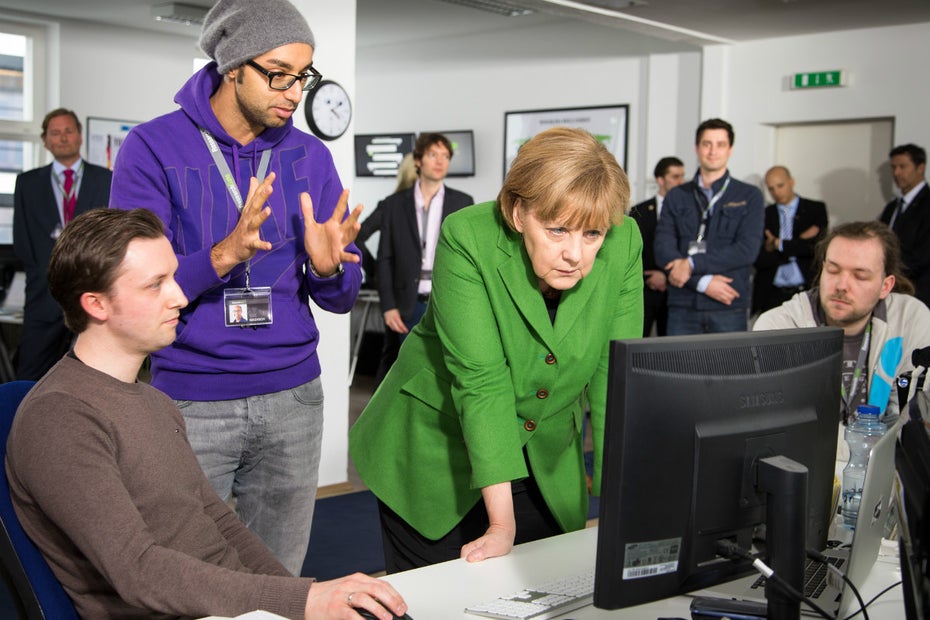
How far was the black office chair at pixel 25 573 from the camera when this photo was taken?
143 centimetres

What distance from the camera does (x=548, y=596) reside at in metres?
1.48

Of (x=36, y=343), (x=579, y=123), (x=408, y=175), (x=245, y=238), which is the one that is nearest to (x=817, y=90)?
(x=579, y=123)

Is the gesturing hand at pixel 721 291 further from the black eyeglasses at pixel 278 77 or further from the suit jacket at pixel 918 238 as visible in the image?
the black eyeglasses at pixel 278 77

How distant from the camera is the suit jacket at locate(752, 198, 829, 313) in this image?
640cm

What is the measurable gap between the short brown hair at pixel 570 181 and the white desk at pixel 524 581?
0.56 meters

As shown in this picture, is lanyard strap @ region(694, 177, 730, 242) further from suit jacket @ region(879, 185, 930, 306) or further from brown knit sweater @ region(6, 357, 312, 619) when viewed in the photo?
brown knit sweater @ region(6, 357, 312, 619)

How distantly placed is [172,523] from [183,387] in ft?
1.52

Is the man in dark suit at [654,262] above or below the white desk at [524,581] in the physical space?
above

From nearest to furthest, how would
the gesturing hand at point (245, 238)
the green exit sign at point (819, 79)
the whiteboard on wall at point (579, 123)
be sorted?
the gesturing hand at point (245, 238) → the green exit sign at point (819, 79) → the whiteboard on wall at point (579, 123)

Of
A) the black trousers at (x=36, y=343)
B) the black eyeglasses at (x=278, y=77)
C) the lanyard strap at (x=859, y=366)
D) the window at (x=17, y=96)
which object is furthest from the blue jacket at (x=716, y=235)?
the window at (x=17, y=96)

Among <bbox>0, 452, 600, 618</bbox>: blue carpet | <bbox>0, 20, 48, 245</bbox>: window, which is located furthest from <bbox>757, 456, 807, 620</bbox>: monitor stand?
<bbox>0, 20, 48, 245</bbox>: window

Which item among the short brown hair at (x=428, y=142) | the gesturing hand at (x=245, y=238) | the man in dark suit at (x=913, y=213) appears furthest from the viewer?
the man in dark suit at (x=913, y=213)

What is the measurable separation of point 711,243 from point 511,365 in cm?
340

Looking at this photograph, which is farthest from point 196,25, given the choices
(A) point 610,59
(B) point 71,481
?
(B) point 71,481
